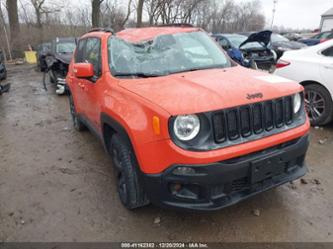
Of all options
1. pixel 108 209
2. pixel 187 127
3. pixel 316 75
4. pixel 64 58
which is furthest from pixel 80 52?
pixel 64 58

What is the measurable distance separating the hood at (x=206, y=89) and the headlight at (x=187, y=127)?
0.24ft

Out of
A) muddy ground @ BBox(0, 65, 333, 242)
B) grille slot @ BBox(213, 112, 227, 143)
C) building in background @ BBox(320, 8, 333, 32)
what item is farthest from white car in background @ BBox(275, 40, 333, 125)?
building in background @ BBox(320, 8, 333, 32)

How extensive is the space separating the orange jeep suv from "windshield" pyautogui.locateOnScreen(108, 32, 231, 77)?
0.06 ft

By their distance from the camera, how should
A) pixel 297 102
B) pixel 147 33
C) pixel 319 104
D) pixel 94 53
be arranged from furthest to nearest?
pixel 319 104, pixel 94 53, pixel 147 33, pixel 297 102

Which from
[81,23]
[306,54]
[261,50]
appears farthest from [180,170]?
[81,23]

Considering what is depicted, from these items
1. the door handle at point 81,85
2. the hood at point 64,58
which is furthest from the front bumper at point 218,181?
the hood at point 64,58

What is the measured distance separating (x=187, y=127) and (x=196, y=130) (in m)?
0.08

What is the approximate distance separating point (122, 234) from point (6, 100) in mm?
7606

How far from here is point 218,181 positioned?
2.21 meters

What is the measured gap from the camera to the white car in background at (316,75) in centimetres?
481

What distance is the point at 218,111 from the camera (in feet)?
7.22

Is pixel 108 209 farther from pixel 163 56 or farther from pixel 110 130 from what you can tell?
pixel 163 56

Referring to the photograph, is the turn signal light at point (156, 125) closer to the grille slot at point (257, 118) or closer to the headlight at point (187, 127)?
the headlight at point (187, 127)

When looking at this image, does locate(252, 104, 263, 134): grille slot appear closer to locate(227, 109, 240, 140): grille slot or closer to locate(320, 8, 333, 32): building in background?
locate(227, 109, 240, 140): grille slot
